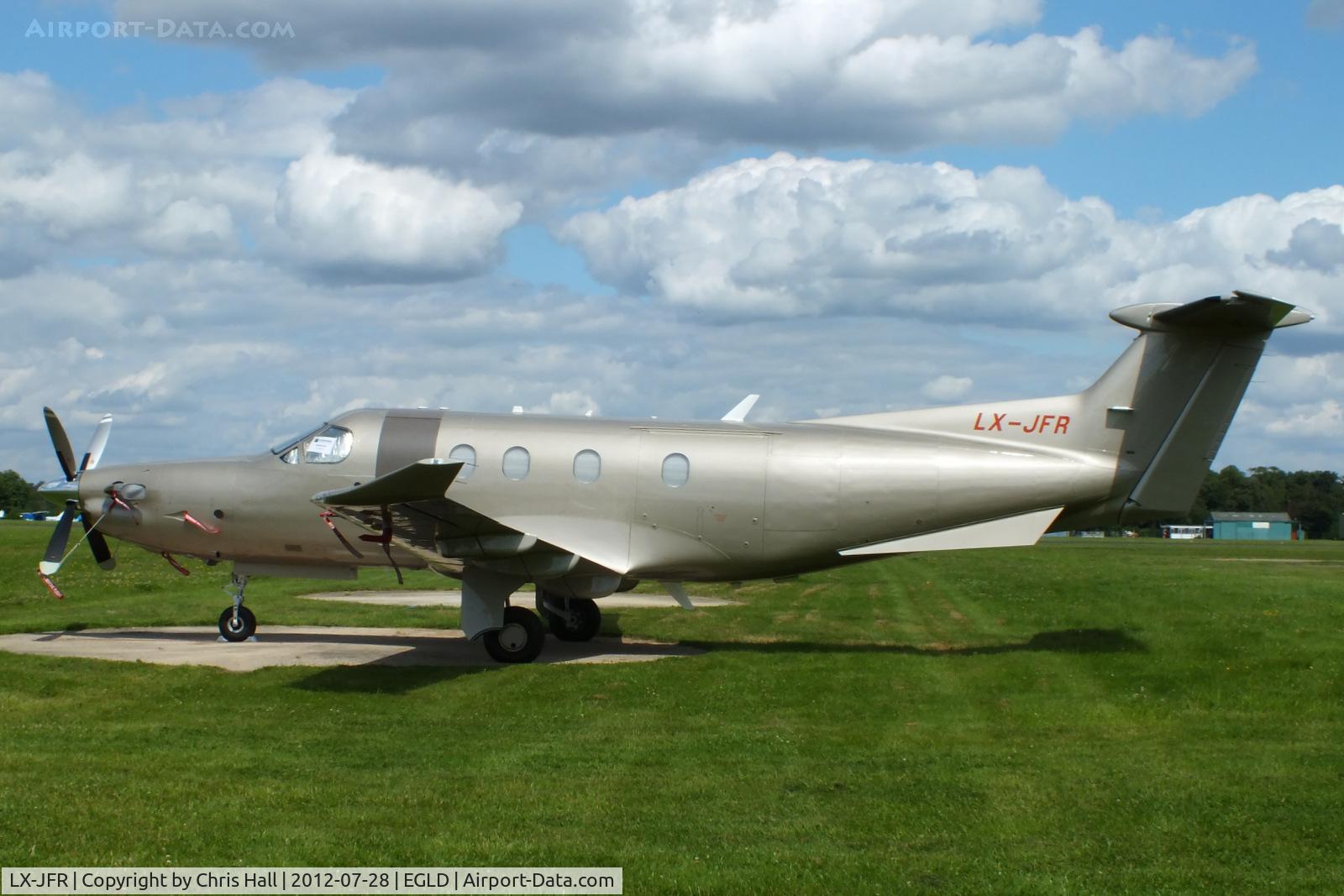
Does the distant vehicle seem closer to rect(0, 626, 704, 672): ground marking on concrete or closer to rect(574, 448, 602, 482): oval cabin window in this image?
rect(0, 626, 704, 672): ground marking on concrete

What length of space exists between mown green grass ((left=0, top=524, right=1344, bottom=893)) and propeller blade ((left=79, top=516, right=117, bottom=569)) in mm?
2101

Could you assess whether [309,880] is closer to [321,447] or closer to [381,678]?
[381,678]

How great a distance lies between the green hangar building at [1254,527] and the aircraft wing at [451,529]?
12757cm

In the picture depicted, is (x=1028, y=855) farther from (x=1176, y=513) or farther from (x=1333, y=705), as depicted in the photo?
(x=1176, y=513)

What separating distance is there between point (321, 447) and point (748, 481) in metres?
6.88

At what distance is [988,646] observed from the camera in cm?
1988

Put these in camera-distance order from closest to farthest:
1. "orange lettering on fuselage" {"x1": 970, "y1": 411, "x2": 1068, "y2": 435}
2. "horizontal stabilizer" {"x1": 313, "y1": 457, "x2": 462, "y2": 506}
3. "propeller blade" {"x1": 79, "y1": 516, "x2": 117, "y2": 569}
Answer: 1. "horizontal stabilizer" {"x1": 313, "y1": 457, "x2": 462, "y2": 506}
2. "orange lettering on fuselage" {"x1": 970, "y1": 411, "x2": 1068, "y2": 435}
3. "propeller blade" {"x1": 79, "y1": 516, "x2": 117, "y2": 569}

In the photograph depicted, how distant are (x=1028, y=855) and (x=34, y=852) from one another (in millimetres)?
6486

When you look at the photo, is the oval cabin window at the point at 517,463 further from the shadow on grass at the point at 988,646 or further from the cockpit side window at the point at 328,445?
the shadow on grass at the point at 988,646

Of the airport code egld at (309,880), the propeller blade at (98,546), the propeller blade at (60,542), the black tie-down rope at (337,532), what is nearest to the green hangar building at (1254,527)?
the black tie-down rope at (337,532)

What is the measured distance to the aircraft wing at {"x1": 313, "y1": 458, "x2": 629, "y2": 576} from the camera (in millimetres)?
15880

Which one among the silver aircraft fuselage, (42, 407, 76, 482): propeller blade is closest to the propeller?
(42, 407, 76, 482): propeller blade

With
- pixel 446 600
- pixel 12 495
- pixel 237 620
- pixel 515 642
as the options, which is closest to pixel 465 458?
pixel 515 642

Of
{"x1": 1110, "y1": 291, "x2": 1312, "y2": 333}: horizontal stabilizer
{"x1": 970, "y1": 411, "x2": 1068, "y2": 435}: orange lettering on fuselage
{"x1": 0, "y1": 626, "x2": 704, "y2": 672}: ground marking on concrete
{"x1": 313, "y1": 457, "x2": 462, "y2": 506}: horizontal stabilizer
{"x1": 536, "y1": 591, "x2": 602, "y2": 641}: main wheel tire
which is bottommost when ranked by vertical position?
{"x1": 0, "y1": 626, "x2": 704, "y2": 672}: ground marking on concrete
